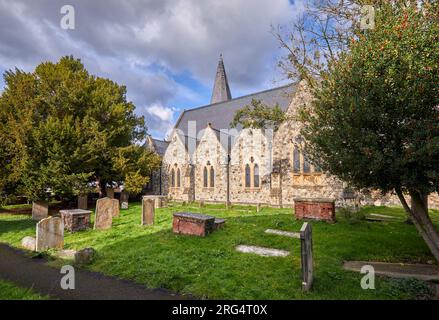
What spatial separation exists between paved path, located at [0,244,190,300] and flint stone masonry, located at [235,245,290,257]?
317cm

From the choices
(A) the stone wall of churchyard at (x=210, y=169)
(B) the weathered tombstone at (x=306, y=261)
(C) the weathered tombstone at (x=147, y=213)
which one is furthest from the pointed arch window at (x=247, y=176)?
(B) the weathered tombstone at (x=306, y=261)

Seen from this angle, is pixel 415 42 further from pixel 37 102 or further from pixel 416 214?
pixel 37 102

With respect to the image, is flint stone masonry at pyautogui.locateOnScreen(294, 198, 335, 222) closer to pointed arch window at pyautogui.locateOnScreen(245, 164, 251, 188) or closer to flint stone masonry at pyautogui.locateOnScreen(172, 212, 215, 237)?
flint stone masonry at pyautogui.locateOnScreen(172, 212, 215, 237)

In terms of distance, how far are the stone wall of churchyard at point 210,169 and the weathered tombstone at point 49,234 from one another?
55.1 feet

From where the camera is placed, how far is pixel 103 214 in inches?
486

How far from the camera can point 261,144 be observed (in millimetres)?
23172

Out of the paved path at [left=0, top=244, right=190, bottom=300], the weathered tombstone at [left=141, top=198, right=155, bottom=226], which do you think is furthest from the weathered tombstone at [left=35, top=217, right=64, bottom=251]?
the weathered tombstone at [left=141, top=198, right=155, bottom=226]

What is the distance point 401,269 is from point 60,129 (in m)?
19.2

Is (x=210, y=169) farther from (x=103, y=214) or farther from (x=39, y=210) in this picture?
(x=103, y=214)

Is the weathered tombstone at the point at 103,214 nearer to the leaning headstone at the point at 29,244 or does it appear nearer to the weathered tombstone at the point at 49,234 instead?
the weathered tombstone at the point at 49,234

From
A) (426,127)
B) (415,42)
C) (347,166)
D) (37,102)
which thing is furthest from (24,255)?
(37,102)

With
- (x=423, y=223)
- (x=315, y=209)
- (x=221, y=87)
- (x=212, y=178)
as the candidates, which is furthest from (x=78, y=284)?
(x=221, y=87)

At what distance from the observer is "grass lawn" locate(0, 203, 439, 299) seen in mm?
5602

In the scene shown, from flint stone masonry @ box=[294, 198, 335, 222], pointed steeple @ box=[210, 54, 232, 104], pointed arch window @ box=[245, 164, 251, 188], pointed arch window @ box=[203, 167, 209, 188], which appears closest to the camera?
flint stone masonry @ box=[294, 198, 335, 222]
